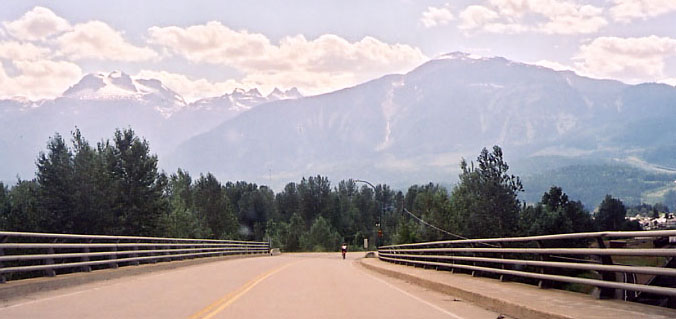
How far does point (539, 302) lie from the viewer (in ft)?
39.5

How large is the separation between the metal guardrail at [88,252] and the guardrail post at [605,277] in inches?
426

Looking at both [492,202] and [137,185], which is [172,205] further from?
[492,202]

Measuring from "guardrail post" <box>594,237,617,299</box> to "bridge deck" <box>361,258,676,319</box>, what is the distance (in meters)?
0.14

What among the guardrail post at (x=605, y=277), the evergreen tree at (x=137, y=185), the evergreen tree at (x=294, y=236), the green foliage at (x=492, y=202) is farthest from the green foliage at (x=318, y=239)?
the guardrail post at (x=605, y=277)

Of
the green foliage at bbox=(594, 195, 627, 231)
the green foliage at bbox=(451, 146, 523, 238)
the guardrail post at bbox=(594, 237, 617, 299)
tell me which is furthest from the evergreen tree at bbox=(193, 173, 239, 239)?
the guardrail post at bbox=(594, 237, 617, 299)

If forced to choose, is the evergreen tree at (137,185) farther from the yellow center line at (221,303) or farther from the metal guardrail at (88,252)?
the yellow center line at (221,303)

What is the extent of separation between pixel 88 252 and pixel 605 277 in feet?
47.8

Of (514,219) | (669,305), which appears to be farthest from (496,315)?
(514,219)

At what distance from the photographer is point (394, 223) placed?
604 feet

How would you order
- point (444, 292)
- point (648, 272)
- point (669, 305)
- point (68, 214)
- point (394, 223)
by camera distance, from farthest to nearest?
point (394, 223) → point (68, 214) → point (444, 292) → point (669, 305) → point (648, 272)

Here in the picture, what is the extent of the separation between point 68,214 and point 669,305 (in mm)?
68762

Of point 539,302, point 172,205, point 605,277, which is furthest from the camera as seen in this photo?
point 172,205

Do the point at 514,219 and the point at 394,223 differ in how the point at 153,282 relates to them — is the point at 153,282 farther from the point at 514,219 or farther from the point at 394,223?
the point at 394,223

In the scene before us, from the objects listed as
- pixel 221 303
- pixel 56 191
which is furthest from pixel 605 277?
pixel 56 191
